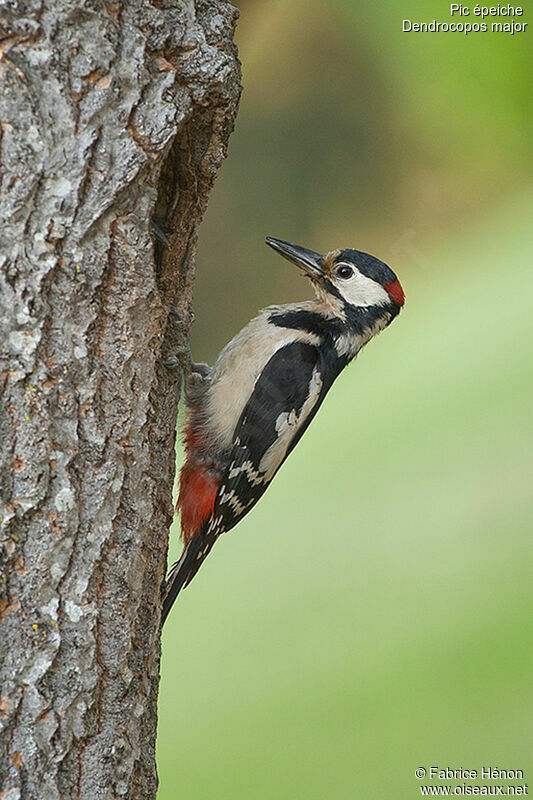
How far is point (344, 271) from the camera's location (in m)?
1.76

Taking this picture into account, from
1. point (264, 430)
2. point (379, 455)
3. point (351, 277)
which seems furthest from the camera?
point (379, 455)

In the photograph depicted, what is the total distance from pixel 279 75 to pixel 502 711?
202cm

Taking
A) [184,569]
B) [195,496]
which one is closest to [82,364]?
[184,569]

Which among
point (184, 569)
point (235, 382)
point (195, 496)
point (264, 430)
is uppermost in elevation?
point (235, 382)

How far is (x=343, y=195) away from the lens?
2.64 metres

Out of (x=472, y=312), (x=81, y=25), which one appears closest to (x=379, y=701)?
(x=472, y=312)

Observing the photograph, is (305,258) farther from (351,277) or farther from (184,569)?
(184,569)

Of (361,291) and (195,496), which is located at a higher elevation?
(361,291)

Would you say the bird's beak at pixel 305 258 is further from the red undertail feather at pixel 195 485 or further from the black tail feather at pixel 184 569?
the black tail feather at pixel 184 569

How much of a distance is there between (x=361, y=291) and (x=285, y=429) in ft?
1.14

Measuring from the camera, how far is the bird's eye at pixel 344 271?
1.76 meters

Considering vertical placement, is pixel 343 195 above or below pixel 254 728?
above

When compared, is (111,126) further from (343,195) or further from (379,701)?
(379,701)

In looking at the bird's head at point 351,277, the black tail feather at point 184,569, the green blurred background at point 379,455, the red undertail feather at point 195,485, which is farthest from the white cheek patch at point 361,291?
the green blurred background at point 379,455
